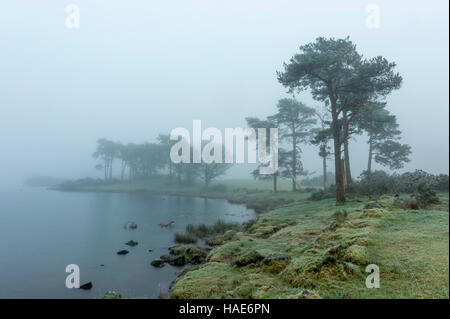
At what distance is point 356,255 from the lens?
6.92 meters

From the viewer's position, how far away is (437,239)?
8219 mm

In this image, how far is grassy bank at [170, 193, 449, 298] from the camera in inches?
226

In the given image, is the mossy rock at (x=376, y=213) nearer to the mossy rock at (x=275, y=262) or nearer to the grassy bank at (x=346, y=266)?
the grassy bank at (x=346, y=266)

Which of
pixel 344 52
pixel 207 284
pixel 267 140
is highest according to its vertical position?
pixel 344 52

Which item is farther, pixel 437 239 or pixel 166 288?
pixel 166 288

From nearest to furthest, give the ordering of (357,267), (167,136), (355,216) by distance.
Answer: (357,267), (355,216), (167,136)

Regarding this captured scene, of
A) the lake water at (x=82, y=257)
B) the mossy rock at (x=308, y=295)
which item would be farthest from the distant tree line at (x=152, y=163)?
the mossy rock at (x=308, y=295)

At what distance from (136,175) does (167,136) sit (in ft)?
70.1

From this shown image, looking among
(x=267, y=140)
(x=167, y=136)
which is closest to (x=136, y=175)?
(x=167, y=136)

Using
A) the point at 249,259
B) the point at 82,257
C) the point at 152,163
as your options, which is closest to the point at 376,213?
the point at 249,259

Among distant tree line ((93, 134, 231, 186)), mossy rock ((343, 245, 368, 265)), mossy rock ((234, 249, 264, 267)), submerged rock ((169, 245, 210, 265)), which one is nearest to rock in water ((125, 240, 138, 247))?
submerged rock ((169, 245, 210, 265))

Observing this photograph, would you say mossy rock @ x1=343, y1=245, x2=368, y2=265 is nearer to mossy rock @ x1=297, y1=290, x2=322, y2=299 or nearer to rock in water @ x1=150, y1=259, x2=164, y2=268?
mossy rock @ x1=297, y1=290, x2=322, y2=299

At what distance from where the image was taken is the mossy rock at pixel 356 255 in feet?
22.4
